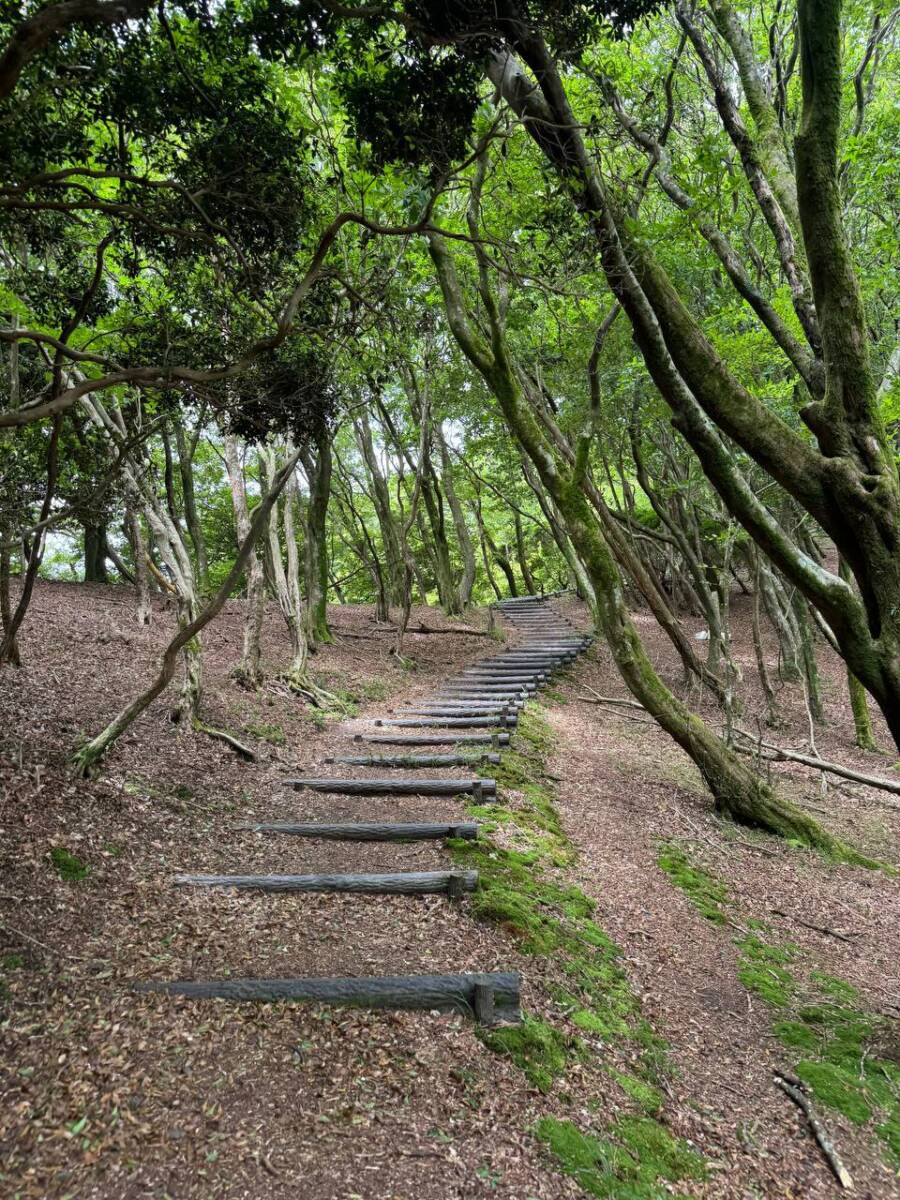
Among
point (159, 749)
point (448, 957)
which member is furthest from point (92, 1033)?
point (159, 749)

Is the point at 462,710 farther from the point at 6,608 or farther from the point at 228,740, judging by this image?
the point at 6,608

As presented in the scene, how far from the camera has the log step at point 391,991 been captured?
309 cm

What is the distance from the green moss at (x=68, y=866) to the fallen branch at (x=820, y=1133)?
13.2ft

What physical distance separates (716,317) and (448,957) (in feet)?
32.4

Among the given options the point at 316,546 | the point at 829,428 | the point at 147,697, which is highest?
the point at 316,546

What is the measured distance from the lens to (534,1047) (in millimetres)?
3109

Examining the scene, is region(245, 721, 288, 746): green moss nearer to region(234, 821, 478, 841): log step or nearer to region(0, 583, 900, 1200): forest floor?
region(0, 583, 900, 1200): forest floor

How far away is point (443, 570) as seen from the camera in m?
19.0

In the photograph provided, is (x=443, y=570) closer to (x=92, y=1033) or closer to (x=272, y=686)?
(x=272, y=686)

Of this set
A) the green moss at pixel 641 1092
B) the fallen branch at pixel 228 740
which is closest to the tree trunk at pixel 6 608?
the fallen branch at pixel 228 740

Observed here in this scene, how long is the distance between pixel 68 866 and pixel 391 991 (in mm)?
2157

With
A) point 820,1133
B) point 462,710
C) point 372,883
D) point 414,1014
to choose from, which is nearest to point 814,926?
point 820,1133

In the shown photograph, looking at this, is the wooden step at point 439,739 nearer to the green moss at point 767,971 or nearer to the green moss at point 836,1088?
the green moss at point 767,971

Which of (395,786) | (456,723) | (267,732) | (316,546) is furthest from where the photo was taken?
(316,546)
